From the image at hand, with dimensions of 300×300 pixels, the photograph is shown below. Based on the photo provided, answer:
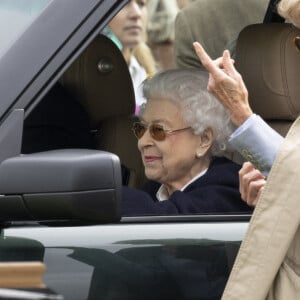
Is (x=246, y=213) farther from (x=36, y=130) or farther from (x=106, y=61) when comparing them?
(x=106, y=61)

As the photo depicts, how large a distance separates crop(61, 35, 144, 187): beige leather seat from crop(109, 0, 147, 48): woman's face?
586 mm

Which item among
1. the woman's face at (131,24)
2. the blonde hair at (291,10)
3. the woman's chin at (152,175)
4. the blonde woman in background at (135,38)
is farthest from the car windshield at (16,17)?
the woman's face at (131,24)

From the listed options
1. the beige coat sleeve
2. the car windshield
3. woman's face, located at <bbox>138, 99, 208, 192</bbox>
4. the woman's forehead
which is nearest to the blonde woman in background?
the woman's forehead

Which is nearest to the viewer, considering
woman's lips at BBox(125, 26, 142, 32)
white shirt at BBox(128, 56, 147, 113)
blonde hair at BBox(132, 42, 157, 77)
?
woman's lips at BBox(125, 26, 142, 32)

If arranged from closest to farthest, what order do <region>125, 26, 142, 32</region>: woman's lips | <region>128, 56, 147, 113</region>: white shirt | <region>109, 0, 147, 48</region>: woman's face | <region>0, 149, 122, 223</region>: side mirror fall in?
<region>0, 149, 122, 223</region>: side mirror < <region>109, 0, 147, 48</region>: woman's face < <region>125, 26, 142, 32</region>: woman's lips < <region>128, 56, 147, 113</region>: white shirt

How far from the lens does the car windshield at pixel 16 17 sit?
9.71 feet

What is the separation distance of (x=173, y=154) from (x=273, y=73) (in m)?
0.36

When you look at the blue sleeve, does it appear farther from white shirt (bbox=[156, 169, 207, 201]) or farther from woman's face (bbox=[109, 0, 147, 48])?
woman's face (bbox=[109, 0, 147, 48])

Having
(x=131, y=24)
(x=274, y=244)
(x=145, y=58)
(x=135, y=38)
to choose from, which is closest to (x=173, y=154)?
(x=274, y=244)

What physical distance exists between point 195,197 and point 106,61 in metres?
0.84

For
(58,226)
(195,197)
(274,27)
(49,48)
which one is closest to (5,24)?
(49,48)

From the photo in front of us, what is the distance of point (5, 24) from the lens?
9.89 feet

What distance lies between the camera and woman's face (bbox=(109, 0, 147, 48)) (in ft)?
15.7

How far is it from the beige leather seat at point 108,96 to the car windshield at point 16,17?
85cm
